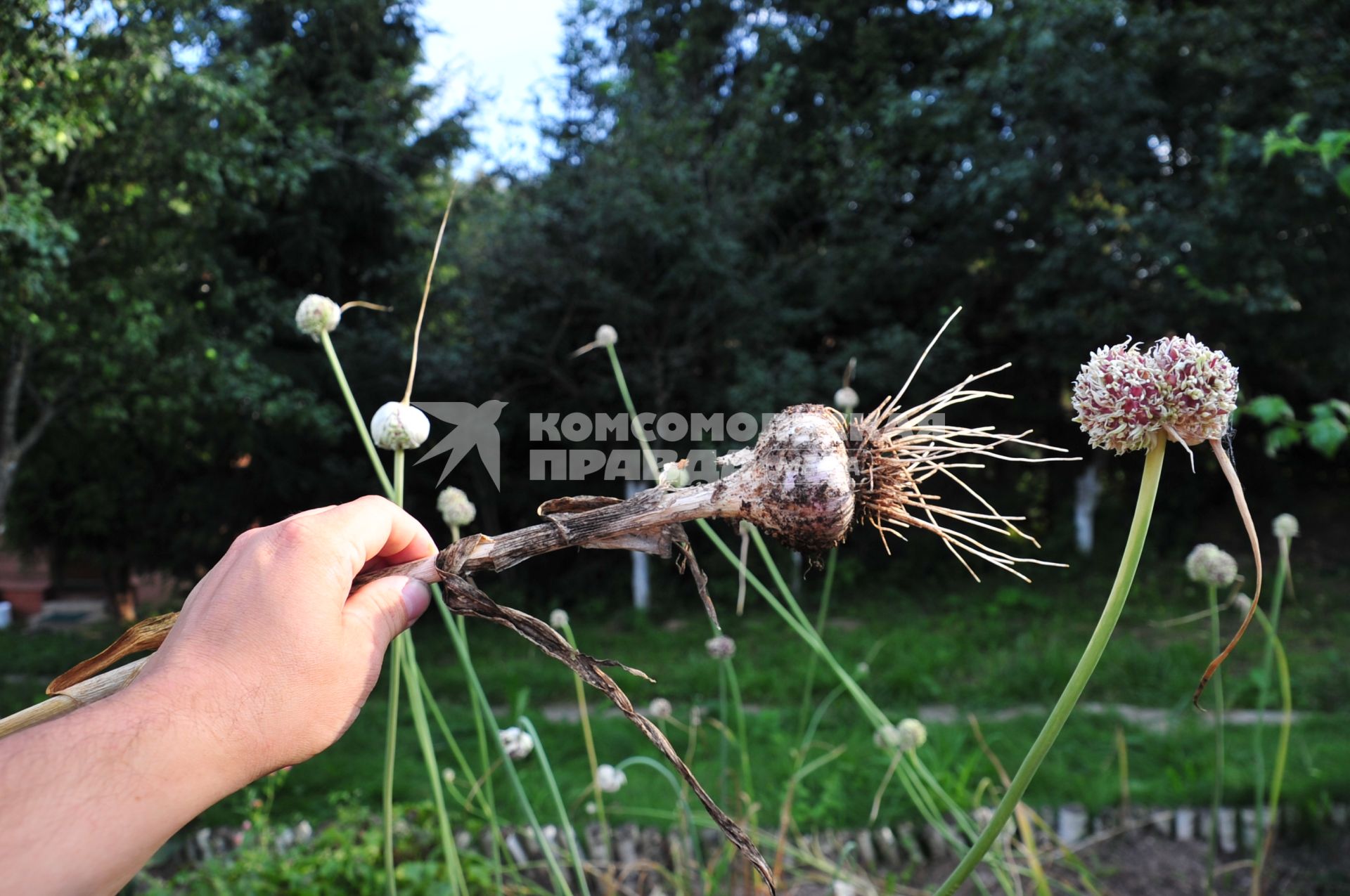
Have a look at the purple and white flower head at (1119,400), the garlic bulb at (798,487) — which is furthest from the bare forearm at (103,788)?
the purple and white flower head at (1119,400)

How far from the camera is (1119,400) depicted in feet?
2.51

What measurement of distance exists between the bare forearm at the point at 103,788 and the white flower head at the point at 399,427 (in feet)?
1.55

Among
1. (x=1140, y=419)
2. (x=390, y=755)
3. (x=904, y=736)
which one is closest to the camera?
(x=1140, y=419)

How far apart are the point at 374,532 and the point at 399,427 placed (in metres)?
0.27

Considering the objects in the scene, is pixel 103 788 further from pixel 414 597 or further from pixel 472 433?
pixel 472 433

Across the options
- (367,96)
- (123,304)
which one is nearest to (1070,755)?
(123,304)

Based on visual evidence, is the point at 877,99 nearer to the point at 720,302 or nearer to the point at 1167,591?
the point at 720,302

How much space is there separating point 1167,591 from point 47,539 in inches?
460

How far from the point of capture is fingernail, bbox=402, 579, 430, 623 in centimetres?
91

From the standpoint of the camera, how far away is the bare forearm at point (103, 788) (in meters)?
0.62

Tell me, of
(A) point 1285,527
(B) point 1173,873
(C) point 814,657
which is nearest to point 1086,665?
(C) point 814,657

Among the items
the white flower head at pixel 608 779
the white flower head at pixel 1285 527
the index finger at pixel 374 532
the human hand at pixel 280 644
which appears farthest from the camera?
the white flower head at pixel 1285 527

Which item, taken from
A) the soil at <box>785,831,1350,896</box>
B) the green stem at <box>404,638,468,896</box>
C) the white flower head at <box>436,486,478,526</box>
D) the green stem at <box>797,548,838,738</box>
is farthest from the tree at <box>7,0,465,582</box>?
the soil at <box>785,831,1350,896</box>
